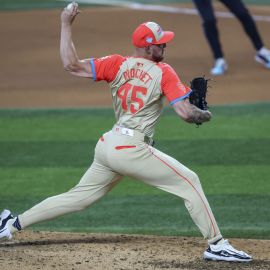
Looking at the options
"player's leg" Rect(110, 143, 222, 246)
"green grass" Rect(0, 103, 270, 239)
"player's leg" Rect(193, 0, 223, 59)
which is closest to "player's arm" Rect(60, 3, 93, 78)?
"player's leg" Rect(110, 143, 222, 246)

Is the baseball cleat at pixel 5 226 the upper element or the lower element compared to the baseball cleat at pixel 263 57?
upper

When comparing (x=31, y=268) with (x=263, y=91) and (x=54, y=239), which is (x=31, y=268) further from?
(x=263, y=91)

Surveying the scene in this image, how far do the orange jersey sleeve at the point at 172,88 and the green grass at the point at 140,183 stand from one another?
182cm

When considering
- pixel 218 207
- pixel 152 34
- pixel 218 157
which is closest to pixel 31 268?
pixel 152 34

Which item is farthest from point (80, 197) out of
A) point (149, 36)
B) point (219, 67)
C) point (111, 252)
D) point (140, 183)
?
point (219, 67)

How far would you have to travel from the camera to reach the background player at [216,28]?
1504cm

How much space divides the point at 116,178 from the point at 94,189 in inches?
8.0

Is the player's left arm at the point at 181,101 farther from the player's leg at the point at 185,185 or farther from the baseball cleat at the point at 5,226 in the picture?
the baseball cleat at the point at 5,226

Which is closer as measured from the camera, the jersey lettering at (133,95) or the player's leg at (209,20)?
→ the jersey lettering at (133,95)

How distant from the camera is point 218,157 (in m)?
11.2

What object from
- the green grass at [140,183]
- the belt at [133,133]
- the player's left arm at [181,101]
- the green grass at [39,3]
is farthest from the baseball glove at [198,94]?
the green grass at [39,3]

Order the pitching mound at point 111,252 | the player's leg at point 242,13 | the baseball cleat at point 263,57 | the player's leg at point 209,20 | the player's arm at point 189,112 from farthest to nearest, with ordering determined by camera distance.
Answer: the baseball cleat at point 263,57 < the player's leg at point 242,13 < the player's leg at point 209,20 < the pitching mound at point 111,252 < the player's arm at point 189,112

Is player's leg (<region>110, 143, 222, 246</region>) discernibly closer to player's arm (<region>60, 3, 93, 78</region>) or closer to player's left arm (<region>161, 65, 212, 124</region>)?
player's left arm (<region>161, 65, 212, 124</region>)

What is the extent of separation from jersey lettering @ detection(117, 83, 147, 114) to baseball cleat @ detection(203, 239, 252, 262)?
1.25 m
